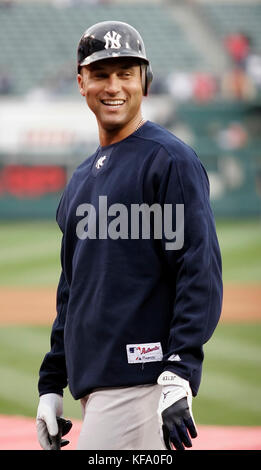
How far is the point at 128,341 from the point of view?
2.80m

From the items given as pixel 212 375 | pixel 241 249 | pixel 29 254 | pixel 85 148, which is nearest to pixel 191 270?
pixel 212 375

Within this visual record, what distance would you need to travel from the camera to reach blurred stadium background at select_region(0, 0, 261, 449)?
25.5 ft

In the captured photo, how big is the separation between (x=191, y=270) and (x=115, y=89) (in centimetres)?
73

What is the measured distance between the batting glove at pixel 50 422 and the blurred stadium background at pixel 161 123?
2.77 meters

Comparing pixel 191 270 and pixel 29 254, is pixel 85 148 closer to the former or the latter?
pixel 29 254

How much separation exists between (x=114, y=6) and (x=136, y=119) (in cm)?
2738

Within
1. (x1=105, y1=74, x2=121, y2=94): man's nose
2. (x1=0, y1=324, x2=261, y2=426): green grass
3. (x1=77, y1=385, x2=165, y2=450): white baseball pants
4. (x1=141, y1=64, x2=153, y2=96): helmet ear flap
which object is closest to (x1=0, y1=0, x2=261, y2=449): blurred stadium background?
(x1=0, y1=324, x2=261, y2=426): green grass

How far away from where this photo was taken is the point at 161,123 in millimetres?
23062

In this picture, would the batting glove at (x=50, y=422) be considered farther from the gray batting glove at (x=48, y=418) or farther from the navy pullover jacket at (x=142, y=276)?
the navy pullover jacket at (x=142, y=276)

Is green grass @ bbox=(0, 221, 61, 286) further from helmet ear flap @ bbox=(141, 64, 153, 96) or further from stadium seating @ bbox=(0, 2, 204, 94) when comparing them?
helmet ear flap @ bbox=(141, 64, 153, 96)

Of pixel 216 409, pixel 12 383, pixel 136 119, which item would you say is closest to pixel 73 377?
pixel 136 119

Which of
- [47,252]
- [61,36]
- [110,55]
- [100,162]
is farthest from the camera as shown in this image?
[61,36]

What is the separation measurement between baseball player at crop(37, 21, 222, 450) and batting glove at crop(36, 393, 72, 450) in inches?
11.7
